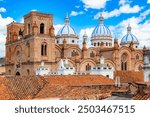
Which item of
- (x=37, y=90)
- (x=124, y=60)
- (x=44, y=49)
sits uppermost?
(x=44, y=49)

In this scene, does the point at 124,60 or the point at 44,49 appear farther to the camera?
the point at 124,60

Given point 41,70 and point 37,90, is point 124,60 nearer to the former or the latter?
point 41,70

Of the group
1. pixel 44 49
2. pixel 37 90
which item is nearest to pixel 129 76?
pixel 44 49

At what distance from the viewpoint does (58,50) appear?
51.9 feet

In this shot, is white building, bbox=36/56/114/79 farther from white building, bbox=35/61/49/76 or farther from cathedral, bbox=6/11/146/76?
cathedral, bbox=6/11/146/76

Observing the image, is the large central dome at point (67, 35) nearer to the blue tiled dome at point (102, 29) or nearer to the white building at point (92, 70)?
the blue tiled dome at point (102, 29)

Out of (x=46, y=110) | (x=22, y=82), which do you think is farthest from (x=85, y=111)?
(x=22, y=82)

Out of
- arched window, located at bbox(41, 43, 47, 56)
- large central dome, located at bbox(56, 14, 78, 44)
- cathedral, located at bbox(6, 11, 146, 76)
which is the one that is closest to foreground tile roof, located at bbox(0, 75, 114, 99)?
cathedral, located at bbox(6, 11, 146, 76)

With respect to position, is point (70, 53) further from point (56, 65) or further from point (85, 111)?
point (85, 111)

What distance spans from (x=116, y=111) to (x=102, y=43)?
Result: 41.2 ft

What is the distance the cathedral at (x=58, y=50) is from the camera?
13344 millimetres

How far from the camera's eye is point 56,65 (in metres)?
14.4

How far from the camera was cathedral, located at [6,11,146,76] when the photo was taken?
13.3 meters

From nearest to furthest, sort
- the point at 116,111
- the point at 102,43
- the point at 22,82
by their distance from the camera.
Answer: the point at 116,111
the point at 22,82
the point at 102,43
